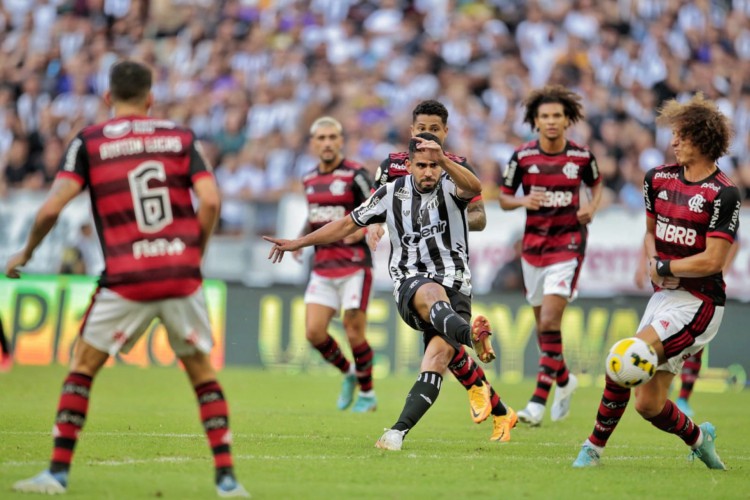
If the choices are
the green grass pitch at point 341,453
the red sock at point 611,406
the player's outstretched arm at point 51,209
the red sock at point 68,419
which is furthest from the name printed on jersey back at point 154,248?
the red sock at point 611,406

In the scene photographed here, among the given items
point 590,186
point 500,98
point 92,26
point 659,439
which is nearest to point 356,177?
point 590,186

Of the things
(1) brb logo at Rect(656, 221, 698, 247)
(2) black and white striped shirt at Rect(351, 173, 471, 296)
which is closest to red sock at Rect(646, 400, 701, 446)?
(1) brb logo at Rect(656, 221, 698, 247)

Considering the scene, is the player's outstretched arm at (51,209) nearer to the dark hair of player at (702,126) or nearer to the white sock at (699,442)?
the dark hair of player at (702,126)

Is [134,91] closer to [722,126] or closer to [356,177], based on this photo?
[722,126]

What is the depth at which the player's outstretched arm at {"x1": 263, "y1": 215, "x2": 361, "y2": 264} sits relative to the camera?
858 cm

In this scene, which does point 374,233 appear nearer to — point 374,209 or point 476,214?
point 374,209

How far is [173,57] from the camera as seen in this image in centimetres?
2569

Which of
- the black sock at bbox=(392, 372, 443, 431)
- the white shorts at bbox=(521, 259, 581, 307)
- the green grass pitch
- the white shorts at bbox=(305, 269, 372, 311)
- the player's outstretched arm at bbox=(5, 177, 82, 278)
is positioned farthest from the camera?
the white shorts at bbox=(305, 269, 372, 311)

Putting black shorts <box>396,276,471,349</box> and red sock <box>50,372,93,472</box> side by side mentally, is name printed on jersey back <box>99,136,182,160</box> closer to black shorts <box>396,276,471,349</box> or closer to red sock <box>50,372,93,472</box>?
red sock <box>50,372,93,472</box>

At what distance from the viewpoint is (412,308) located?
9.33 metres

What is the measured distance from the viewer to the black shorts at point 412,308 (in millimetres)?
9320

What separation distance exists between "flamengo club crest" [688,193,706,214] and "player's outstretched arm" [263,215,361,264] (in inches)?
97.9

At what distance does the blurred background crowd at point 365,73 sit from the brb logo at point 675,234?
11187mm

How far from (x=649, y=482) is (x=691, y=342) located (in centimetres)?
101
